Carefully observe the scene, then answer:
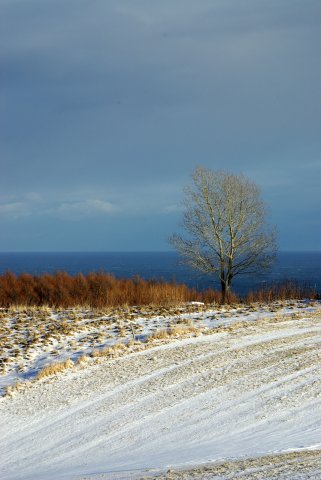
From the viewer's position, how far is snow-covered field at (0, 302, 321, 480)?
879 cm

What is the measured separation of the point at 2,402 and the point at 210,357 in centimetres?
499

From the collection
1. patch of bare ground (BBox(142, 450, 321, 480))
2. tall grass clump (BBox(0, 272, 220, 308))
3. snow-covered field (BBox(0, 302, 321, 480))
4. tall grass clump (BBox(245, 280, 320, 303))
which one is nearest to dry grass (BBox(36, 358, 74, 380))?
snow-covered field (BBox(0, 302, 321, 480))

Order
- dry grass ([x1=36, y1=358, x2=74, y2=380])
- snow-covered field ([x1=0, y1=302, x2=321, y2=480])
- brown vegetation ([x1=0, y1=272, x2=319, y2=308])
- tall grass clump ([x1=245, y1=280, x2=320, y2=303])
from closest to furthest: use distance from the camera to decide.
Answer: snow-covered field ([x1=0, y1=302, x2=321, y2=480]) < dry grass ([x1=36, y1=358, x2=74, y2=380]) < tall grass clump ([x1=245, y1=280, x2=320, y2=303]) < brown vegetation ([x1=0, y1=272, x2=319, y2=308])

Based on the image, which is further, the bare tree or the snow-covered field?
the bare tree

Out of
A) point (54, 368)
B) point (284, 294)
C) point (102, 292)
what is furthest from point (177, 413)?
point (102, 292)

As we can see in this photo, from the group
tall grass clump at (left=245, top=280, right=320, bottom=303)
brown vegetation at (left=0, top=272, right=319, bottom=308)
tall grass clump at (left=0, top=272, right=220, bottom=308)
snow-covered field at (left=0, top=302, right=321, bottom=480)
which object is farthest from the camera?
tall grass clump at (left=0, top=272, right=220, bottom=308)

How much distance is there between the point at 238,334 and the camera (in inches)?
691

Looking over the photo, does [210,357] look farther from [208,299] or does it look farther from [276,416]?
[208,299]

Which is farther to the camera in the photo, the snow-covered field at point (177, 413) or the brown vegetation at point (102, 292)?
the brown vegetation at point (102, 292)

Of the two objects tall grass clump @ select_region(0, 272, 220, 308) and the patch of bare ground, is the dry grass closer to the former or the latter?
the patch of bare ground

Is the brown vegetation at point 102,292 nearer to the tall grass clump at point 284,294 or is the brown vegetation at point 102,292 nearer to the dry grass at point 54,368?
the tall grass clump at point 284,294

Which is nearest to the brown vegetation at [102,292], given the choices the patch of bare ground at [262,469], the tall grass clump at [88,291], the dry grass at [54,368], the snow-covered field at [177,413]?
the tall grass clump at [88,291]

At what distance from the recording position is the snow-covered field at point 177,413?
8789 mm

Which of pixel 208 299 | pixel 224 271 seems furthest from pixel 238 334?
pixel 224 271
